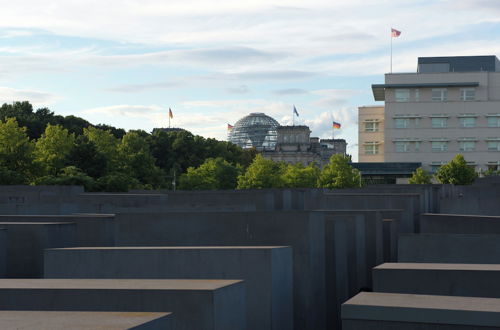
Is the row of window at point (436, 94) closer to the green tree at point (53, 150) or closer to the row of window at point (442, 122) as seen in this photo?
the row of window at point (442, 122)

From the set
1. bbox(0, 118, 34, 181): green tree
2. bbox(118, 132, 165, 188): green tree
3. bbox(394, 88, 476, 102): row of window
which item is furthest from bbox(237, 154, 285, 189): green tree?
bbox(0, 118, 34, 181): green tree

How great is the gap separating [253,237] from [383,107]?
97.0 meters

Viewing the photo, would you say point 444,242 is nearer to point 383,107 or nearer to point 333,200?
point 333,200

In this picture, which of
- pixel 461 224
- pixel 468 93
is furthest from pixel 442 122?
pixel 461 224

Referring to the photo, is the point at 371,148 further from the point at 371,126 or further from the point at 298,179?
the point at 298,179

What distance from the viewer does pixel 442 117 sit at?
10506 centimetres

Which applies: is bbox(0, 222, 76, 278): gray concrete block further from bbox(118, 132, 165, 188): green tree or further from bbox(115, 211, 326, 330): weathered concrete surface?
bbox(118, 132, 165, 188): green tree

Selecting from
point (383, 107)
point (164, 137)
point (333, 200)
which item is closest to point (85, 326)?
point (333, 200)

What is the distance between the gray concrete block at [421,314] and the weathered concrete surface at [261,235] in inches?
217

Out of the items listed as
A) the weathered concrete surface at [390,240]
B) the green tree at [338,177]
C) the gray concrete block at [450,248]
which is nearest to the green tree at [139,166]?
the green tree at [338,177]

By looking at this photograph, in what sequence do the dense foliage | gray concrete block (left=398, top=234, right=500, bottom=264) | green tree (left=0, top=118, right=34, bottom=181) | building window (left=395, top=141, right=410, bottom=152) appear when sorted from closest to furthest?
gray concrete block (left=398, top=234, right=500, bottom=264) < green tree (left=0, top=118, right=34, bottom=181) < the dense foliage < building window (left=395, top=141, right=410, bottom=152)

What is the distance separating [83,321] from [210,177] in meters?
75.7

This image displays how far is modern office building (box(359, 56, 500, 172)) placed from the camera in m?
104

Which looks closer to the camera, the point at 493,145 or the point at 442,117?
the point at 493,145
